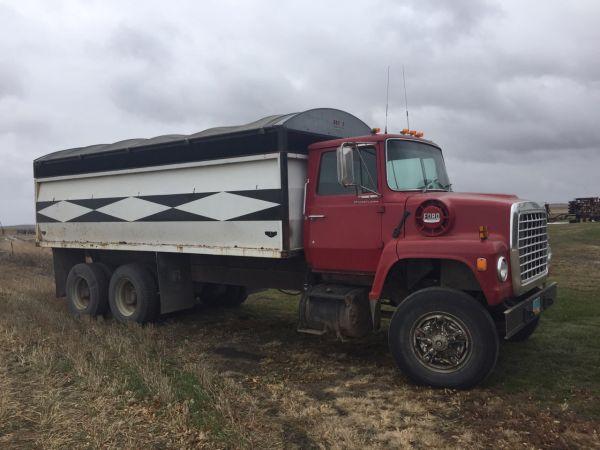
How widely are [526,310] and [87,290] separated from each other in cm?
766

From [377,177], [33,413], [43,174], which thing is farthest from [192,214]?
[43,174]

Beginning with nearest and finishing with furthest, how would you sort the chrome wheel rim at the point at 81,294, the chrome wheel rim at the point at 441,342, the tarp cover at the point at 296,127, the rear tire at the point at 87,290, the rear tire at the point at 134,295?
the chrome wheel rim at the point at 441,342 < the tarp cover at the point at 296,127 < the rear tire at the point at 134,295 < the rear tire at the point at 87,290 < the chrome wheel rim at the point at 81,294

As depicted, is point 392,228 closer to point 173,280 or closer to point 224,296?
point 173,280

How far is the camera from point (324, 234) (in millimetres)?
6359

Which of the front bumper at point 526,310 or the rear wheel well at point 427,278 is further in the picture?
the rear wheel well at point 427,278

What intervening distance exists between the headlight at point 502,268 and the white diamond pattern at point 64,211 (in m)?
7.06

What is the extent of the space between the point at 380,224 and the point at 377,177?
0.55 m

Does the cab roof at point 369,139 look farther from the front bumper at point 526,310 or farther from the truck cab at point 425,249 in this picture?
the front bumper at point 526,310

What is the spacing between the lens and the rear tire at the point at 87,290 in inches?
359

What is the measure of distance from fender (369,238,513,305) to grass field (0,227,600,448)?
1033 mm

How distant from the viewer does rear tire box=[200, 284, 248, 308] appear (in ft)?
31.5

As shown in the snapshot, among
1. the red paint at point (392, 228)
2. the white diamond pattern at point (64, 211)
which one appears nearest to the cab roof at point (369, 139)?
the red paint at point (392, 228)

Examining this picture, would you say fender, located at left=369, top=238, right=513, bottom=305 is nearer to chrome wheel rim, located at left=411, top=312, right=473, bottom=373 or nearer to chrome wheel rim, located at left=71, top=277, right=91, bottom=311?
chrome wheel rim, located at left=411, top=312, right=473, bottom=373

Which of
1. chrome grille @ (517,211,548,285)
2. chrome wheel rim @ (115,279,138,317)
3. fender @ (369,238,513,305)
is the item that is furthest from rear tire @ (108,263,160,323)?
chrome grille @ (517,211,548,285)
